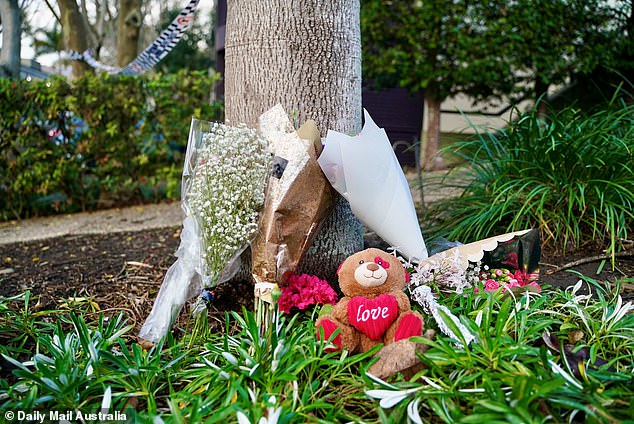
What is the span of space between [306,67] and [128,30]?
8.45 meters

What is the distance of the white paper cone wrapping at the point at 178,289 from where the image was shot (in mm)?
2008

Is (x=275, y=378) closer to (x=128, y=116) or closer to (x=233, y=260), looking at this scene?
(x=233, y=260)

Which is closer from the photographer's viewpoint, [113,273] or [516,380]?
[516,380]

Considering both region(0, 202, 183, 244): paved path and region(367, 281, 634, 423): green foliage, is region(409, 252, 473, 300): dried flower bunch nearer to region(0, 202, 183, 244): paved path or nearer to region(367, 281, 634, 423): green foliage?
region(367, 281, 634, 423): green foliage

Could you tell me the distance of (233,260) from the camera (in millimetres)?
2082

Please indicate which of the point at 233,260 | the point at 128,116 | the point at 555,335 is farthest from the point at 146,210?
the point at 555,335

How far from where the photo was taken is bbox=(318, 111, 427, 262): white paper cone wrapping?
6.67ft

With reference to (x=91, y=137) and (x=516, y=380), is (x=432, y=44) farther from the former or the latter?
(x=516, y=380)

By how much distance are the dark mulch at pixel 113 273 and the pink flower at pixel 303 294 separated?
0.35 meters

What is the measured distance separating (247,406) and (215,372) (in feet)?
0.77

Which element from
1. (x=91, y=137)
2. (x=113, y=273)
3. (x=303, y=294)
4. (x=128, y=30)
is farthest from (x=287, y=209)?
(x=128, y=30)

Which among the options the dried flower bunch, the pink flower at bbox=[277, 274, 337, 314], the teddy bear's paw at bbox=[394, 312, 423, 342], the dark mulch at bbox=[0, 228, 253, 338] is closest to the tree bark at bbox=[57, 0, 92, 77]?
the dark mulch at bbox=[0, 228, 253, 338]

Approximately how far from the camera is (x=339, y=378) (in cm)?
170

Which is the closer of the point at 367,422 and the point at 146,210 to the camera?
the point at 367,422
